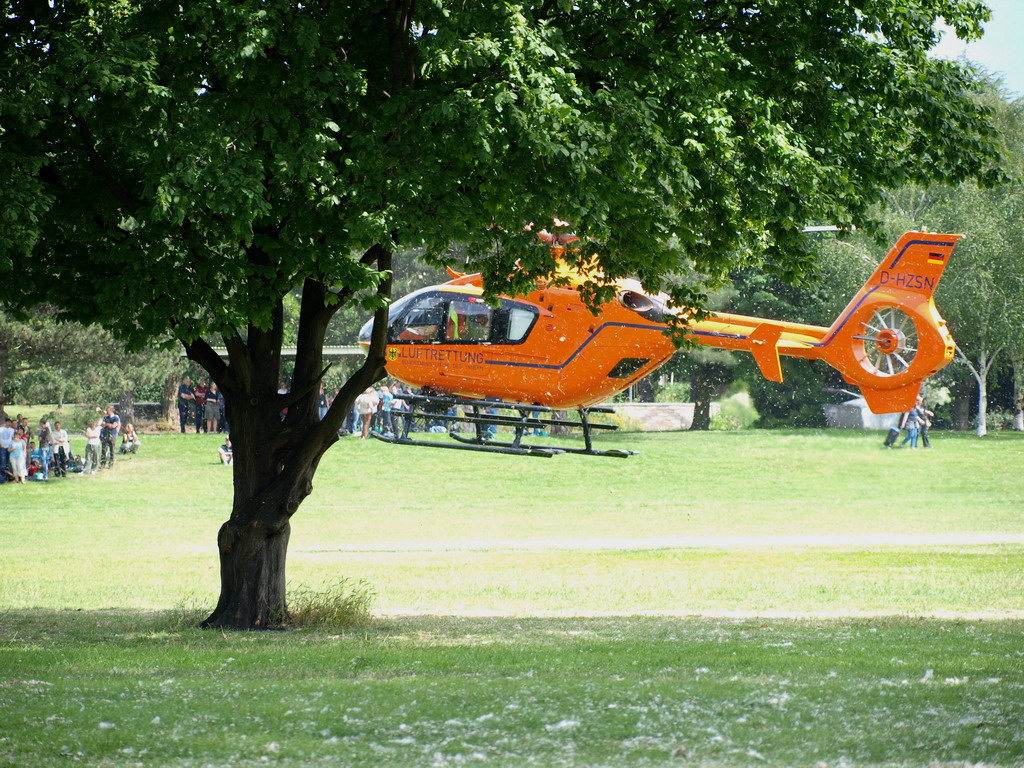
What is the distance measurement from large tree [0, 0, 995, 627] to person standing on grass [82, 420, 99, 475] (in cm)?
2441

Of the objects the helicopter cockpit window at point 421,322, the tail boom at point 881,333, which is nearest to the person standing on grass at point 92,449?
the helicopter cockpit window at point 421,322

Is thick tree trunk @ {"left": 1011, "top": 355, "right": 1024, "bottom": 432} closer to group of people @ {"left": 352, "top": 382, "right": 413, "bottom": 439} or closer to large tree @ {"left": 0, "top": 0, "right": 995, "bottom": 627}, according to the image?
group of people @ {"left": 352, "top": 382, "right": 413, "bottom": 439}

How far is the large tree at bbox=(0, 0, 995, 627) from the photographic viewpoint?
9.21 meters

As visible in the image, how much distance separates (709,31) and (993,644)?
5.82 metres

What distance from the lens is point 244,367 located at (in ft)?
39.4

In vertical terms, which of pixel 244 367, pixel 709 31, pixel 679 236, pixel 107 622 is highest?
pixel 709 31

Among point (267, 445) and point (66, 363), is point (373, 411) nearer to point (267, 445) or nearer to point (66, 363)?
point (66, 363)

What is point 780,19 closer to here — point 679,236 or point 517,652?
point 679,236

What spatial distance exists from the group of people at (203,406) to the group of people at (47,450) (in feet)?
17.9

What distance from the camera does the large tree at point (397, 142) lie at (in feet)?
30.2

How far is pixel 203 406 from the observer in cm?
4322

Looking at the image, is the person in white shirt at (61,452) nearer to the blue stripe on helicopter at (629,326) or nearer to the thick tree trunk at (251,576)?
the blue stripe on helicopter at (629,326)

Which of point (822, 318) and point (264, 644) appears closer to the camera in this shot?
point (264, 644)

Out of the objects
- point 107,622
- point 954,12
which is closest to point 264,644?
point 107,622
